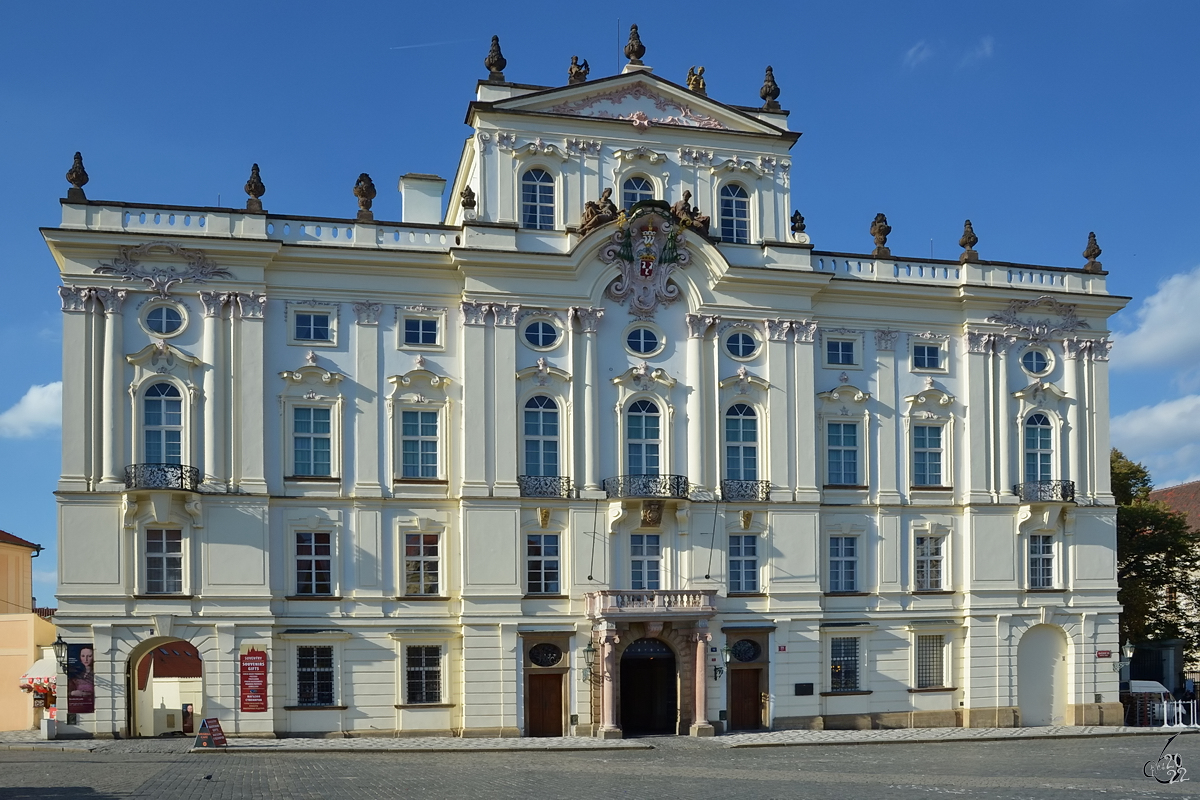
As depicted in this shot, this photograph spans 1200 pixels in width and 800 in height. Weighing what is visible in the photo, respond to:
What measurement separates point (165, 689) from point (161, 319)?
14698 millimetres

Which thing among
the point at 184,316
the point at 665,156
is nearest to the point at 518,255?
the point at 665,156

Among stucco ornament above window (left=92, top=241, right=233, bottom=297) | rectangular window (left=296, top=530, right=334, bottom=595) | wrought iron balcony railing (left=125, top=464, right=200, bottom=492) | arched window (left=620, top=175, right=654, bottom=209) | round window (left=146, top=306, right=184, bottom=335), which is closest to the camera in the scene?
wrought iron balcony railing (left=125, top=464, right=200, bottom=492)

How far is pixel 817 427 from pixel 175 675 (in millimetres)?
25032

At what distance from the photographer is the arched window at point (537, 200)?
44.4m

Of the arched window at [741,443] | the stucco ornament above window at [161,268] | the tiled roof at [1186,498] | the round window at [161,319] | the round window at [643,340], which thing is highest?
the stucco ornament above window at [161,268]

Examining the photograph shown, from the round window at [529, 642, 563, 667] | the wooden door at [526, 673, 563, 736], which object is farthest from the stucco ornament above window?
the wooden door at [526, 673, 563, 736]

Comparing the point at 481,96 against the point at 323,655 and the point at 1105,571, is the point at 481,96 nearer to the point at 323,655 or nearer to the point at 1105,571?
the point at 323,655

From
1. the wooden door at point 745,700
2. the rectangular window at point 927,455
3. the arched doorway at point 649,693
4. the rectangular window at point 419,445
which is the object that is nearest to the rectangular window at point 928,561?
the rectangular window at point 927,455

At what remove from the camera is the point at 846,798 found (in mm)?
28266

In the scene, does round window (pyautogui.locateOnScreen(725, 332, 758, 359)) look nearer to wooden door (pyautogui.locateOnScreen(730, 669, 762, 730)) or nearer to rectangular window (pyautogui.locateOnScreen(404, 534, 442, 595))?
wooden door (pyautogui.locateOnScreen(730, 669, 762, 730))

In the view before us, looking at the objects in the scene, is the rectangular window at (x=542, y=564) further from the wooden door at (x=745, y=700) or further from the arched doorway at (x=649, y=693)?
the wooden door at (x=745, y=700)

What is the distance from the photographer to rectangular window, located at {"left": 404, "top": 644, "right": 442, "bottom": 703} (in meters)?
42.2

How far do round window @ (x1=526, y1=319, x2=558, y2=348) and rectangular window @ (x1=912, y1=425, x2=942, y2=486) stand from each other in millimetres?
12438

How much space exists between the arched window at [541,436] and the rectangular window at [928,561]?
40.6ft
